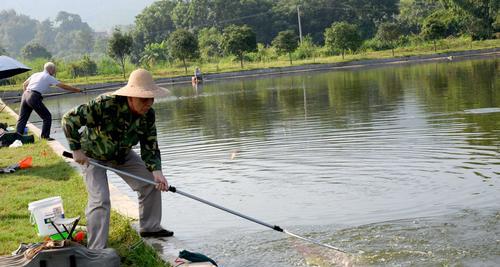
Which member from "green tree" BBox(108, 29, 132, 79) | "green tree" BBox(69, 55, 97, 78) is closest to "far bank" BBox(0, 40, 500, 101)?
"green tree" BBox(108, 29, 132, 79)

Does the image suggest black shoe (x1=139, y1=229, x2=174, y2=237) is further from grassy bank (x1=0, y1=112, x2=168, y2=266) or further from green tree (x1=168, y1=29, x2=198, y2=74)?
green tree (x1=168, y1=29, x2=198, y2=74)

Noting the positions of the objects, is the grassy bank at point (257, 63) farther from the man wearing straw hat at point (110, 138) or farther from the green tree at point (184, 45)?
the man wearing straw hat at point (110, 138)

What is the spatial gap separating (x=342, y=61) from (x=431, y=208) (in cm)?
4556

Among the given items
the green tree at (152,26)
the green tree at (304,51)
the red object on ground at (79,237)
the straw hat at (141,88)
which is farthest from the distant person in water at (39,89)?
the green tree at (152,26)

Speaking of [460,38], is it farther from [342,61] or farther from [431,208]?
[431,208]

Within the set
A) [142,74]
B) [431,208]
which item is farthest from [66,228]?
[431,208]

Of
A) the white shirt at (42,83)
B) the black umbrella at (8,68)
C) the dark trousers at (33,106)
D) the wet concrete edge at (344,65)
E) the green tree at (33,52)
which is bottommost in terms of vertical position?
the wet concrete edge at (344,65)

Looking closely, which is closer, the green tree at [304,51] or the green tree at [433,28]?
the green tree at [433,28]

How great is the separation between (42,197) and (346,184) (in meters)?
3.92

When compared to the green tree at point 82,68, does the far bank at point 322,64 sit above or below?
below

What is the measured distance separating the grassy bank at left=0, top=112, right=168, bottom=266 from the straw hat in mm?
1364

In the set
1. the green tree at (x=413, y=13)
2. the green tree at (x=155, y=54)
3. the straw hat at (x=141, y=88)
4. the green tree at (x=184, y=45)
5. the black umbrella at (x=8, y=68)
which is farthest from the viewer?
the green tree at (x=413, y=13)

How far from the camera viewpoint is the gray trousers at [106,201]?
220 inches

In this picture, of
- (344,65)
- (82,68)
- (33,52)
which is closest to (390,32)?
(344,65)
